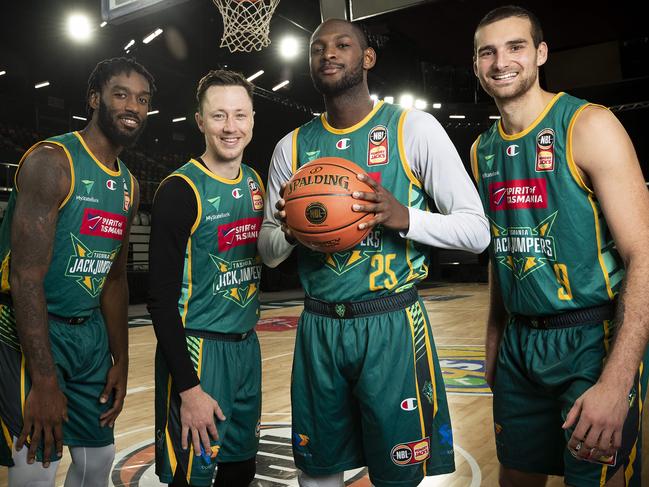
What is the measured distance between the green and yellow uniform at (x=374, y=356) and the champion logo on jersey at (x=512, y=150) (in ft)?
1.15

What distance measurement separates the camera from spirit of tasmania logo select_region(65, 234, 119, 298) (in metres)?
2.18

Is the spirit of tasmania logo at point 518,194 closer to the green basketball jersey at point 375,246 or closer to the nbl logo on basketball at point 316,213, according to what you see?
the green basketball jersey at point 375,246

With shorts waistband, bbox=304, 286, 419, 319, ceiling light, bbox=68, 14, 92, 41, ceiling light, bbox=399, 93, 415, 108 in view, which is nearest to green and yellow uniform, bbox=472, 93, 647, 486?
shorts waistband, bbox=304, 286, 419, 319

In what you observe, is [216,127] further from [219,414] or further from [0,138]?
[0,138]

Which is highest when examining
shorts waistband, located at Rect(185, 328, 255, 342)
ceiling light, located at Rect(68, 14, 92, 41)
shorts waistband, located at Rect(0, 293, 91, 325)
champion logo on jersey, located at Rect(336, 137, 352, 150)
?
ceiling light, located at Rect(68, 14, 92, 41)

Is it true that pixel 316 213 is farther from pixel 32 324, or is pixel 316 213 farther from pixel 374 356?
pixel 32 324

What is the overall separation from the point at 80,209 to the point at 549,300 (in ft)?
5.40

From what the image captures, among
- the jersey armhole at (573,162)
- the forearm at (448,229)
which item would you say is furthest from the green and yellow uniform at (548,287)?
the forearm at (448,229)

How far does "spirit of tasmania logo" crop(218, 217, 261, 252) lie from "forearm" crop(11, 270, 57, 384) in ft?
2.04

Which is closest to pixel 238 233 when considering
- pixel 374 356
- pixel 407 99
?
pixel 374 356

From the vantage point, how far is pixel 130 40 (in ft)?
40.3

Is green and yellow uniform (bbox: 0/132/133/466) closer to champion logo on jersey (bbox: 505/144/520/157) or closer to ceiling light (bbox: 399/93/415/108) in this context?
champion logo on jersey (bbox: 505/144/520/157)

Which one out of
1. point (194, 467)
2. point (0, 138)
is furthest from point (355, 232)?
point (0, 138)

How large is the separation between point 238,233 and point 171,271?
1.19 feet
